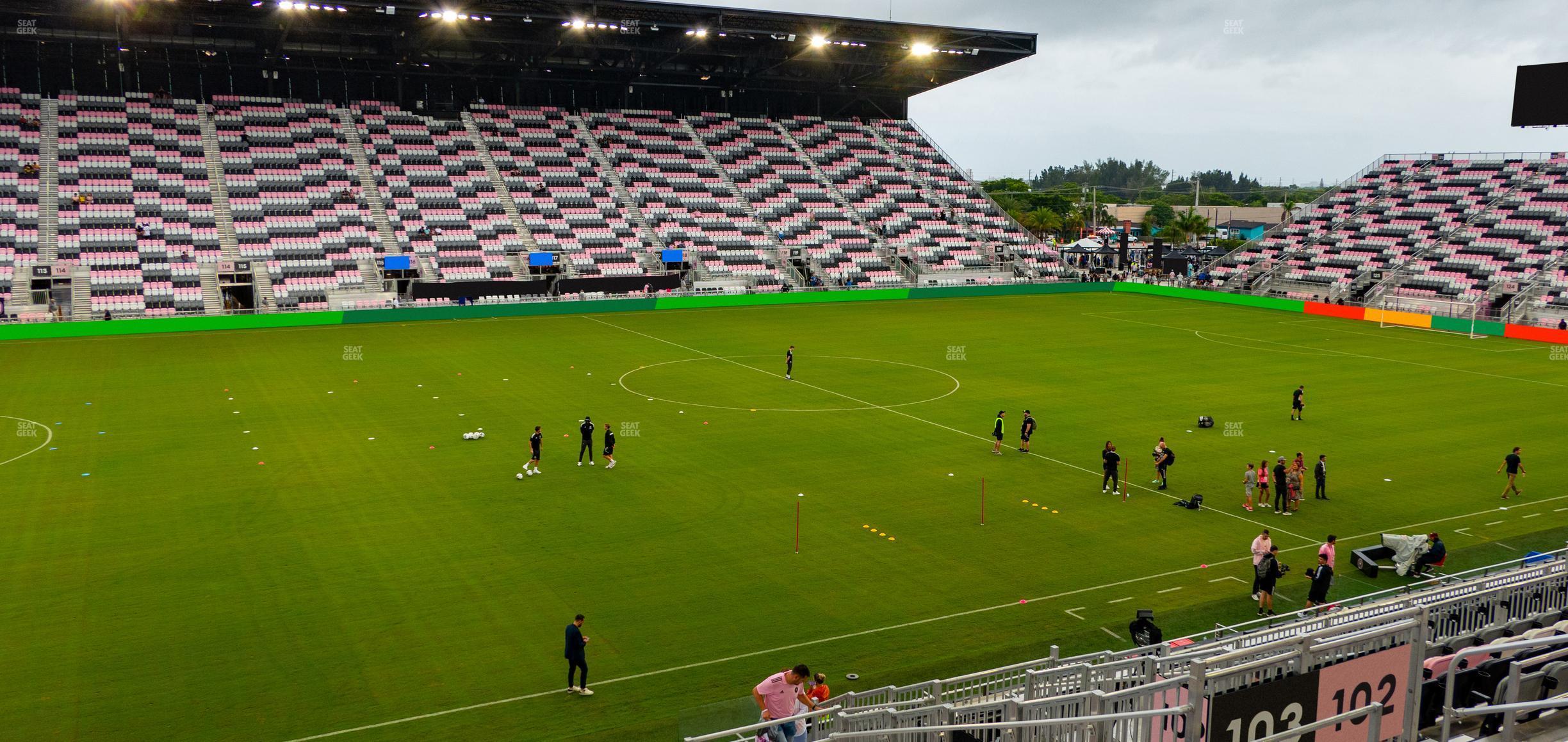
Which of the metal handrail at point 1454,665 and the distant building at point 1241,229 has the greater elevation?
the distant building at point 1241,229

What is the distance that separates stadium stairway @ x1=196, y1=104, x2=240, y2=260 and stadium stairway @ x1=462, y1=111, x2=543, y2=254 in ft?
49.2

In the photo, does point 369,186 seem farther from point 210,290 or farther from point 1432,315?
point 1432,315

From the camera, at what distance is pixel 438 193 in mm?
69000

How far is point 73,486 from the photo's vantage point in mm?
23891

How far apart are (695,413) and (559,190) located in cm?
4428

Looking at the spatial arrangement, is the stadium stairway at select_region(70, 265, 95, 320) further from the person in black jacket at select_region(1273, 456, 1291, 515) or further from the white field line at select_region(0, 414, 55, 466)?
the person in black jacket at select_region(1273, 456, 1291, 515)

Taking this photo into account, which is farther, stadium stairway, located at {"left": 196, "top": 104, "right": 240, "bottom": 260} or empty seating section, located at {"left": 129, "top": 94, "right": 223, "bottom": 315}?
stadium stairway, located at {"left": 196, "top": 104, "right": 240, "bottom": 260}

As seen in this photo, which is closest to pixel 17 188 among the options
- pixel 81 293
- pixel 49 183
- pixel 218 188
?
pixel 49 183

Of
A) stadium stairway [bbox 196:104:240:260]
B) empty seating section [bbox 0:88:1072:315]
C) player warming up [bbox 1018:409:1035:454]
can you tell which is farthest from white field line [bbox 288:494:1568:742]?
stadium stairway [bbox 196:104:240:260]

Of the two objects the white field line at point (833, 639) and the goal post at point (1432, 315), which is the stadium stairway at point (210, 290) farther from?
the goal post at point (1432, 315)

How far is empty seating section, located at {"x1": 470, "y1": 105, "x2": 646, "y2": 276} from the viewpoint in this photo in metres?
67.9

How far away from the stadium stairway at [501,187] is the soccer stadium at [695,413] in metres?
0.48

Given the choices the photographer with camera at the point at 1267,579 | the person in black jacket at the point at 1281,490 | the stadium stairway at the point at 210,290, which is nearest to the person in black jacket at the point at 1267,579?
the photographer with camera at the point at 1267,579

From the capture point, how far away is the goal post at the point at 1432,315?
176 feet
